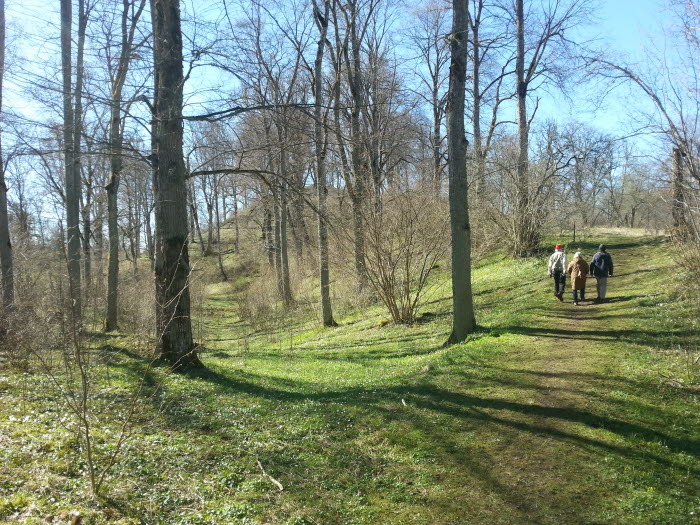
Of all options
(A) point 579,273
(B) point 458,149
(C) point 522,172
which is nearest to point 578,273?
(A) point 579,273

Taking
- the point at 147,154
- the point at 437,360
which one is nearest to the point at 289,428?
the point at 437,360

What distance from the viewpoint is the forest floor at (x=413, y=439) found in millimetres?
4352

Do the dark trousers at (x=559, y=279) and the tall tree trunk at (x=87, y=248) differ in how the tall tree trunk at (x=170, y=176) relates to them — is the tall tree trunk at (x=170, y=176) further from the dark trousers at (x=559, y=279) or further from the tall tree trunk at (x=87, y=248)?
the dark trousers at (x=559, y=279)

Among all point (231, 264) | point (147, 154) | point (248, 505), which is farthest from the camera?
point (231, 264)

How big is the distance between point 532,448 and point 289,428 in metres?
2.89

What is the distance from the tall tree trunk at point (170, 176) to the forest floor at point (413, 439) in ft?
3.08

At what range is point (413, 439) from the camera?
18.9 ft

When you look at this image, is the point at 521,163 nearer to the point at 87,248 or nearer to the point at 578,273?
the point at 578,273

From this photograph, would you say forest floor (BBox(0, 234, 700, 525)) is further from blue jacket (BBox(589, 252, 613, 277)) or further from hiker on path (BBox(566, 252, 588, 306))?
hiker on path (BBox(566, 252, 588, 306))

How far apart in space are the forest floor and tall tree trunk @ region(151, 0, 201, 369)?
0.94 metres

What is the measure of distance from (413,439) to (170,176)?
6063 millimetres

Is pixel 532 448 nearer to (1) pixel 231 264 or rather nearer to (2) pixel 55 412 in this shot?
(2) pixel 55 412

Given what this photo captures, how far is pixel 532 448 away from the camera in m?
5.34

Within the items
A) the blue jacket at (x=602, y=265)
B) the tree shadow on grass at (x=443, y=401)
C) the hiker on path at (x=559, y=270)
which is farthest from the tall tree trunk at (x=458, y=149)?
the blue jacket at (x=602, y=265)
